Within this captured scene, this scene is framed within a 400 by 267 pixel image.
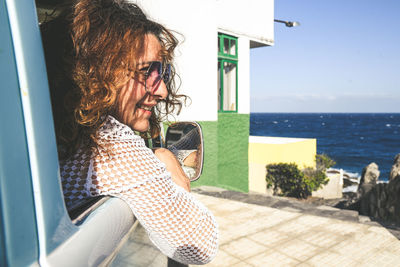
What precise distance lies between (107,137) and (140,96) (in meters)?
0.33

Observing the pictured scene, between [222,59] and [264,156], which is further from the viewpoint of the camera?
[264,156]

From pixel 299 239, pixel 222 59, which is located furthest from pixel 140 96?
pixel 222 59

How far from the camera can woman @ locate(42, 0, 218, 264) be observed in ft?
3.35

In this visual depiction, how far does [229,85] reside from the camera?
996cm

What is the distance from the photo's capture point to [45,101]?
648 millimetres

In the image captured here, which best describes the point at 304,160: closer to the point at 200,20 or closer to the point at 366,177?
the point at 366,177

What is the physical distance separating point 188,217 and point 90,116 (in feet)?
1.66

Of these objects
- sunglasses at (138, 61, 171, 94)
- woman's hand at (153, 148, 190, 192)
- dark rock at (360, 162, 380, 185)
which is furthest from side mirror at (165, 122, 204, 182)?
dark rock at (360, 162, 380, 185)

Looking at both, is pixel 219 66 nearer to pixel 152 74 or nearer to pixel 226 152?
pixel 226 152

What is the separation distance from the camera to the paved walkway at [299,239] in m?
3.68

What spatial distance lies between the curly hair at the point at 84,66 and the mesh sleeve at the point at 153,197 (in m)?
0.11

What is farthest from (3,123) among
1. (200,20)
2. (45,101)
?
(200,20)

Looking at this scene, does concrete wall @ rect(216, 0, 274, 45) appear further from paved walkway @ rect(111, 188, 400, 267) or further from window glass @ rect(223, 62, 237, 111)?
paved walkway @ rect(111, 188, 400, 267)

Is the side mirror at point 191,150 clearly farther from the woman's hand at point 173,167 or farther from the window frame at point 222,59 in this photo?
the window frame at point 222,59
